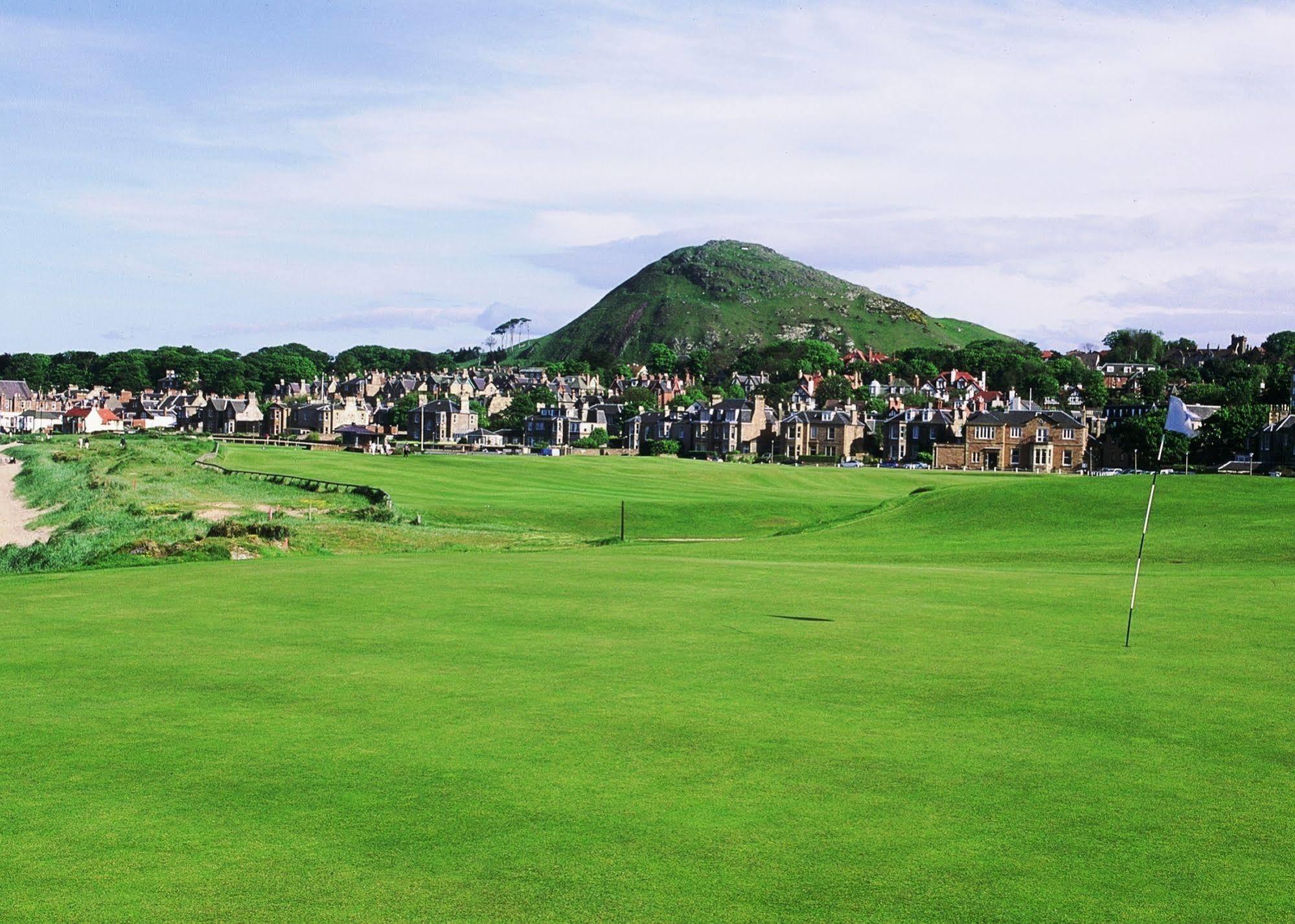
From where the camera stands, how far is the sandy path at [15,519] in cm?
5528

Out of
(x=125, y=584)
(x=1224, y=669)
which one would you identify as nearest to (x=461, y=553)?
(x=125, y=584)

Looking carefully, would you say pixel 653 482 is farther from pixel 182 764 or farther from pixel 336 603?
pixel 182 764

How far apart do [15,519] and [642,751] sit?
62908 mm

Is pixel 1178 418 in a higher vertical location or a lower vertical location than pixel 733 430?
higher

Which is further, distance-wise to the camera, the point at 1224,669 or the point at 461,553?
the point at 461,553

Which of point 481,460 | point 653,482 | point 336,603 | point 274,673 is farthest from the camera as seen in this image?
point 481,460

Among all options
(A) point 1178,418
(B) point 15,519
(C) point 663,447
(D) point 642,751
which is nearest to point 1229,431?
(C) point 663,447

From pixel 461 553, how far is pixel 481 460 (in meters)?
86.3

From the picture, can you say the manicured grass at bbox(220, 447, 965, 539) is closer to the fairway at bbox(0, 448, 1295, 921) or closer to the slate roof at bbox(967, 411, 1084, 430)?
the slate roof at bbox(967, 411, 1084, 430)

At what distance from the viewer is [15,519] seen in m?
65.1

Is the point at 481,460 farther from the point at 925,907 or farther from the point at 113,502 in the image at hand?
the point at 925,907

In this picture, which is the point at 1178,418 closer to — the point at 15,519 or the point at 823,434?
the point at 15,519

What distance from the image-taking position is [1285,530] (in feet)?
139

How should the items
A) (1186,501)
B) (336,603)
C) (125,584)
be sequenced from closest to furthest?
(336,603), (125,584), (1186,501)
